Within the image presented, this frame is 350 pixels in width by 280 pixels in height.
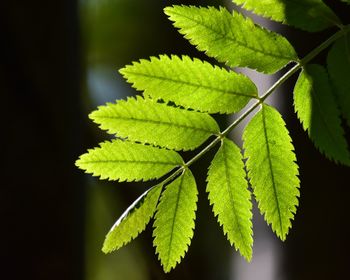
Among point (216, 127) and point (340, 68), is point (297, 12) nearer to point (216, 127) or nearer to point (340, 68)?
point (340, 68)

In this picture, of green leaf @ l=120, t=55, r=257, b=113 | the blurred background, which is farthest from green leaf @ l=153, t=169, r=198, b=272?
the blurred background

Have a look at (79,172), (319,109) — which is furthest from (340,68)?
(79,172)

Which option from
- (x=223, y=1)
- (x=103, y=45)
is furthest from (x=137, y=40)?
(x=223, y=1)

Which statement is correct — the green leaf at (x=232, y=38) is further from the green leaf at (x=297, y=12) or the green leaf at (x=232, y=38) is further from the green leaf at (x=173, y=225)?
the green leaf at (x=173, y=225)

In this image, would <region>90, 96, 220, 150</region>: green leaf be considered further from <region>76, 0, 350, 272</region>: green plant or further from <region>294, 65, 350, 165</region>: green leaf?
<region>294, 65, 350, 165</region>: green leaf

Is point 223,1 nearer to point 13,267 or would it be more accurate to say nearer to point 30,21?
point 30,21

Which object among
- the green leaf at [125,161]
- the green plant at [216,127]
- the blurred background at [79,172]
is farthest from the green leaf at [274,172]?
the blurred background at [79,172]
